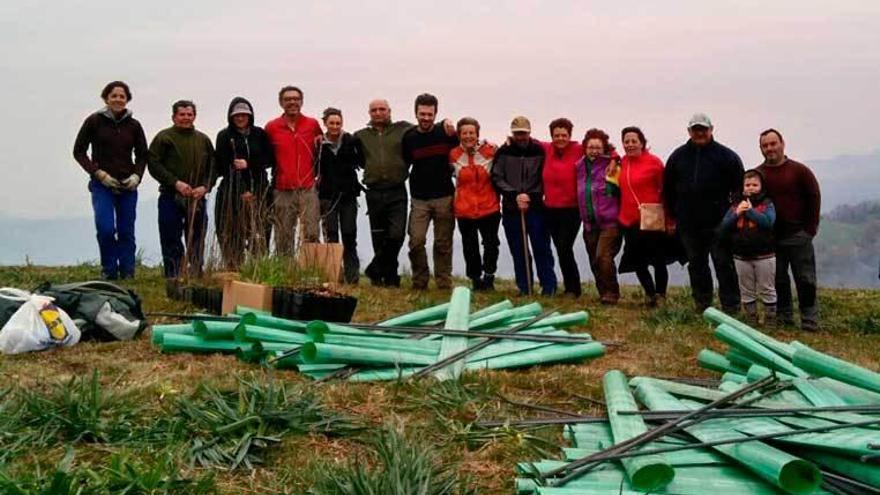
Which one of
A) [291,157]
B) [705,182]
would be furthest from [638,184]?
[291,157]

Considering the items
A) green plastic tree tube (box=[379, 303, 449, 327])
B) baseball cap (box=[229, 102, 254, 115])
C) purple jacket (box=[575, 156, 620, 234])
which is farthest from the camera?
baseball cap (box=[229, 102, 254, 115])

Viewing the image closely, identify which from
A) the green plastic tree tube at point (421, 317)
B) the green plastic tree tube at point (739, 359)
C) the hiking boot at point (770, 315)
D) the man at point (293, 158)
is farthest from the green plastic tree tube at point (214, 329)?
the hiking boot at point (770, 315)

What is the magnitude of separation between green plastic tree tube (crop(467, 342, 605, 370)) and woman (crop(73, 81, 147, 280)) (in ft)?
19.3

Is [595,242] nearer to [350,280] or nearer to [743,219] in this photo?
[743,219]

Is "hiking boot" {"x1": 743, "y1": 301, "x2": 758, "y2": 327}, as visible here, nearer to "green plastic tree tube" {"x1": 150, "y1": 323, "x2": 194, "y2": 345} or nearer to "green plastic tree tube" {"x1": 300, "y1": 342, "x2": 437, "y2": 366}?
"green plastic tree tube" {"x1": 300, "y1": 342, "x2": 437, "y2": 366}

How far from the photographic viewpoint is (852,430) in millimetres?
3607

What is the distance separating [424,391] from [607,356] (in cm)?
203

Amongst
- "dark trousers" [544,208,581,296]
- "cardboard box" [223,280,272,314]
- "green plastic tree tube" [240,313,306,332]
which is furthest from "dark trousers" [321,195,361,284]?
"green plastic tree tube" [240,313,306,332]

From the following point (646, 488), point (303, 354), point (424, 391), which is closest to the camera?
point (646, 488)

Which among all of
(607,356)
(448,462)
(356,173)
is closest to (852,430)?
(448,462)

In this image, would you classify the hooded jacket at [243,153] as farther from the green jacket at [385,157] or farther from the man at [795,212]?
the man at [795,212]

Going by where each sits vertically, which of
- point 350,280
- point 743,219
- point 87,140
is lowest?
point 350,280

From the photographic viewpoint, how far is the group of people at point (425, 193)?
8.62m

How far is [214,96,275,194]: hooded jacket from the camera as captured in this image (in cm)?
963
